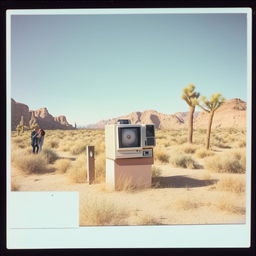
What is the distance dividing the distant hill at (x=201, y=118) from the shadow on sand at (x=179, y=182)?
22100mm

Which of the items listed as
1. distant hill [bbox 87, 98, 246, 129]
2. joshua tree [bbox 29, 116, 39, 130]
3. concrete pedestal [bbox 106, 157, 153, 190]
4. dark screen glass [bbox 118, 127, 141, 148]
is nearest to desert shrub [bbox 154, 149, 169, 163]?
concrete pedestal [bbox 106, 157, 153, 190]

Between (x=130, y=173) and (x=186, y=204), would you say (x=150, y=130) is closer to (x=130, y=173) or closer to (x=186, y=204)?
(x=130, y=173)

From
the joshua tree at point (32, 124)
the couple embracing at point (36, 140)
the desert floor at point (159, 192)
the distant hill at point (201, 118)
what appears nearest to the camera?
the desert floor at point (159, 192)

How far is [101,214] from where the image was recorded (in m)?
4.68

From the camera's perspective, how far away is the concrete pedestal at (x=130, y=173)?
5938 mm

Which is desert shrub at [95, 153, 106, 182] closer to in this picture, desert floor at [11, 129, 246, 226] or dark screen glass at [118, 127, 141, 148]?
desert floor at [11, 129, 246, 226]

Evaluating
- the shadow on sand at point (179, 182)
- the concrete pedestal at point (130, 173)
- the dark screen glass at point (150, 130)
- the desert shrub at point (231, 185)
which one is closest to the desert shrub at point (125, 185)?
the concrete pedestal at point (130, 173)

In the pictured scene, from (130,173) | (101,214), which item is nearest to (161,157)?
(130,173)

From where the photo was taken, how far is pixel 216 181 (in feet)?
23.2

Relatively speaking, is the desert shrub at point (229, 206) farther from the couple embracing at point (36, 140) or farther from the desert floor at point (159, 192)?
the couple embracing at point (36, 140)

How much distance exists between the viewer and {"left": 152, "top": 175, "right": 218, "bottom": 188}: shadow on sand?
259 inches

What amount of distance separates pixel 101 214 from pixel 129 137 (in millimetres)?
1650
